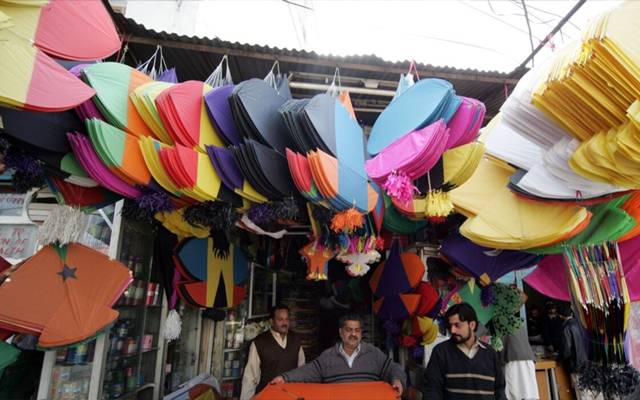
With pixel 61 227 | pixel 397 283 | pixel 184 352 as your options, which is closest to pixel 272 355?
pixel 184 352

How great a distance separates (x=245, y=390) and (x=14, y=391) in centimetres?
168

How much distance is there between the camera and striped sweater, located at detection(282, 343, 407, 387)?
257 centimetres

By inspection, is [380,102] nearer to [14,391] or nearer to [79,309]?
[79,309]

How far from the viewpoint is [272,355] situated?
10.3 feet

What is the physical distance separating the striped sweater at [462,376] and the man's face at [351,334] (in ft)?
1.75

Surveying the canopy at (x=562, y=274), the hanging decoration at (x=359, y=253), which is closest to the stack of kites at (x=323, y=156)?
the hanging decoration at (x=359, y=253)

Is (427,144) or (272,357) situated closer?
(427,144)

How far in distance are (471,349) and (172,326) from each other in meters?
2.37

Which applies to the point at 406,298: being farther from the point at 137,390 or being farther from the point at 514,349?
the point at 137,390

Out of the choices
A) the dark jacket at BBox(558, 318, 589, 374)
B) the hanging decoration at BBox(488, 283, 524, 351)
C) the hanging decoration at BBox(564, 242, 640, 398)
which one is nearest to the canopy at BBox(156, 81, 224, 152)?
the hanging decoration at BBox(564, 242, 640, 398)

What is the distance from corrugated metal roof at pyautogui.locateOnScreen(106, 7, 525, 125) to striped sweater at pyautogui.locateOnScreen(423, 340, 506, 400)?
218cm

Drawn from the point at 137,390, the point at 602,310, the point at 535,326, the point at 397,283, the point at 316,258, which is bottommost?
the point at 137,390

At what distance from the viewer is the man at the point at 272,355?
3.05 m

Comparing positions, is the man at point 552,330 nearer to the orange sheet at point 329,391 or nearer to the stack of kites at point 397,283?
the stack of kites at point 397,283
